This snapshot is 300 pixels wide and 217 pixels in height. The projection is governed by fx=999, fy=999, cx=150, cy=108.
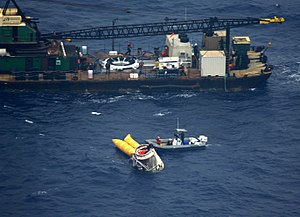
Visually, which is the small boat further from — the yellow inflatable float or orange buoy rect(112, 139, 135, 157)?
orange buoy rect(112, 139, 135, 157)

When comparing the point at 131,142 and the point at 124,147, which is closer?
the point at 124,147

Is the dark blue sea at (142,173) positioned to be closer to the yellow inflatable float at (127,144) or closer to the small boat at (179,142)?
the yellow inflatable float at (127,144)

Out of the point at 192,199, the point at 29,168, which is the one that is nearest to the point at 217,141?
the point at 192,199

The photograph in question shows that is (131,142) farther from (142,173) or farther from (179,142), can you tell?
(142,173)

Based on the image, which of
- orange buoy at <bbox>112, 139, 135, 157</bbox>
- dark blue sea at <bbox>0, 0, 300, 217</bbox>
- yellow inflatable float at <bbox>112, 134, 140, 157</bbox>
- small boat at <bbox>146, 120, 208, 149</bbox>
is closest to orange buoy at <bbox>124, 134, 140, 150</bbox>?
yellow inflatable float at <bbox>112, 134, 140, 157</bbox>

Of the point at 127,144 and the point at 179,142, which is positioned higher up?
the point at 179,142

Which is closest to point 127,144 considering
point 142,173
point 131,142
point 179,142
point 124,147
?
point 131,142

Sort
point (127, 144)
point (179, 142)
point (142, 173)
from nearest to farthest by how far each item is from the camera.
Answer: point (142, 173) → point (127, 144) → point (179, 142)

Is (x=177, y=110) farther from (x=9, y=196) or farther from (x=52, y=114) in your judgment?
(x=9, y=196)

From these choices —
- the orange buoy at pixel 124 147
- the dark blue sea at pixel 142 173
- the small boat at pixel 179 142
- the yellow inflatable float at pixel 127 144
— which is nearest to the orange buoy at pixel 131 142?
the yellow inflatable float at pixel 127 144
